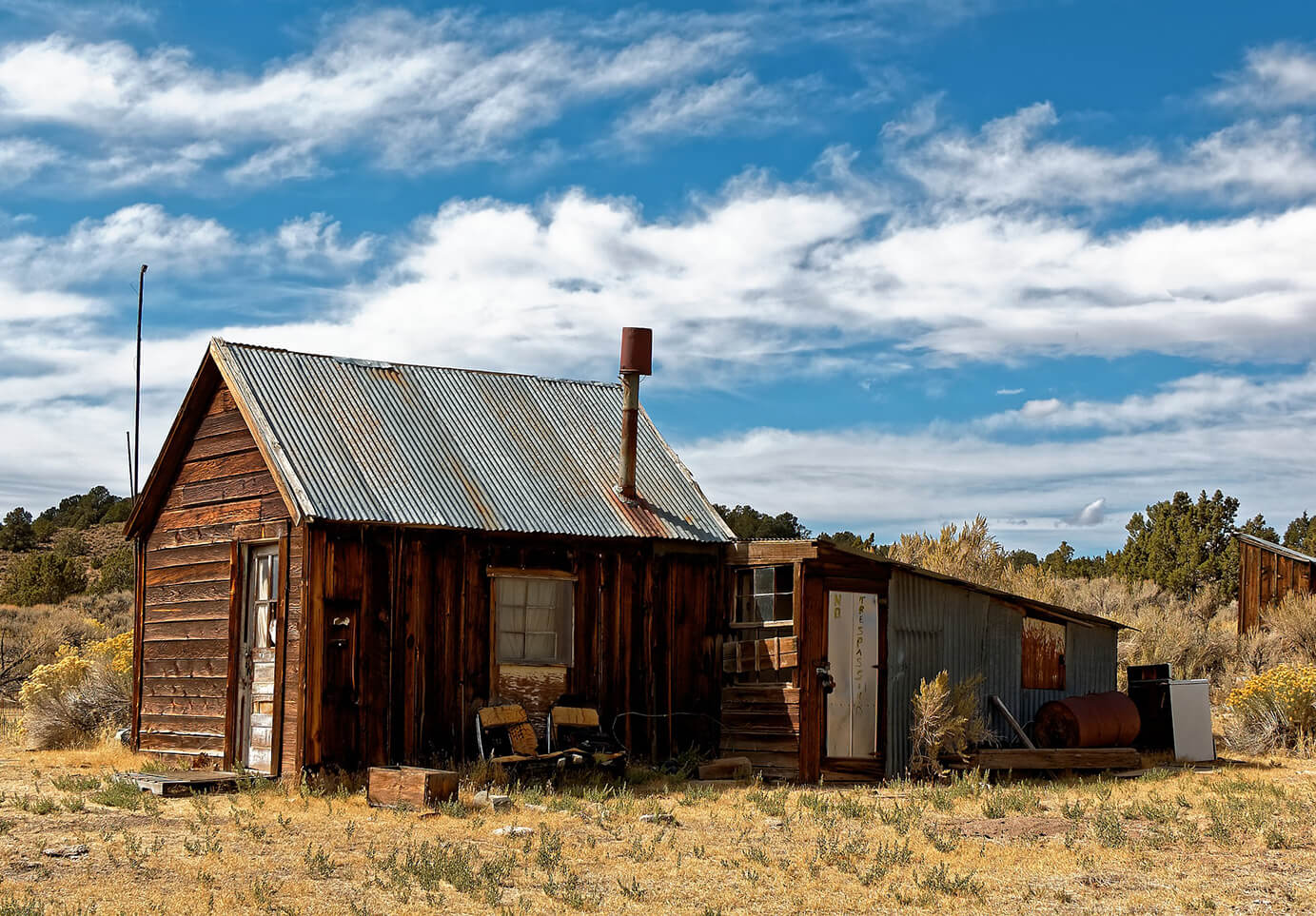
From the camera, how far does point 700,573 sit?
1772cm

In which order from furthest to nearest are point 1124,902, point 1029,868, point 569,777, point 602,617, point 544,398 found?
point 544,398, point 602,617, point 569,777, point 1029,868, point 1124,902

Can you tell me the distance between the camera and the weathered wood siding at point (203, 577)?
15.8 meters

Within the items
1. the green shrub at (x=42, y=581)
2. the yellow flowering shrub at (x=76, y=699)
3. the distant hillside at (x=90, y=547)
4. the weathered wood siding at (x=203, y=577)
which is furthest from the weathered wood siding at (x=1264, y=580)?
the distant hillside at (x=90, y=547)

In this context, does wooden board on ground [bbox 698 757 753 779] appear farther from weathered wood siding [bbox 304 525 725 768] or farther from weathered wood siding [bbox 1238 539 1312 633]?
weathered wood siding [bbox 1238 539 1312 633]

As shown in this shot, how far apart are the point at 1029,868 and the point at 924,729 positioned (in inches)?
228

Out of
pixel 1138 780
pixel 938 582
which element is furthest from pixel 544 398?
pixel 1138 780

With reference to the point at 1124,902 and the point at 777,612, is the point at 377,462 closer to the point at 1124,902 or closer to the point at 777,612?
the point at 777,612

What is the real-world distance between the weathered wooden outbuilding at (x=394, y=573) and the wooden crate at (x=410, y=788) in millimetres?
1361

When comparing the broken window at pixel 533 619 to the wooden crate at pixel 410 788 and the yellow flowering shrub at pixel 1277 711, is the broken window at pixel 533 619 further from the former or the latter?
the yellow flowering shrub at pixel 1277 711

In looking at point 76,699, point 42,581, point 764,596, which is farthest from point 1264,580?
point 42,581

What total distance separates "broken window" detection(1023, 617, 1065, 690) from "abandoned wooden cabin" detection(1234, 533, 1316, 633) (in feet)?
31.9

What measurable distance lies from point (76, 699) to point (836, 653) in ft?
34.5

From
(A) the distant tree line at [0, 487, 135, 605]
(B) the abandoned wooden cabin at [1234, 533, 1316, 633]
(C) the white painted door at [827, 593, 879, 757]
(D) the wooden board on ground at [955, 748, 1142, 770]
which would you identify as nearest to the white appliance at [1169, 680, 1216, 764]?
(D) the wooden board on ground at [955, 748, 1142, 770]

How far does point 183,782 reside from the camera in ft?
45.9
